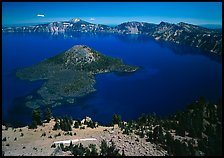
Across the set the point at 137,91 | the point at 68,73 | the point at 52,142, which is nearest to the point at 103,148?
the point at 52,142

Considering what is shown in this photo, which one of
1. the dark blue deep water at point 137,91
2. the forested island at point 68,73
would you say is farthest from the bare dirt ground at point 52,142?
the forested island at point 68,73

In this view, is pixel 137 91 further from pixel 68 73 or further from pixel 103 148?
pixel 103 148

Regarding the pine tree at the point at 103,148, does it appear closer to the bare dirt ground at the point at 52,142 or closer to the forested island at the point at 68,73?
the bare dirt ground at the point at 52,142

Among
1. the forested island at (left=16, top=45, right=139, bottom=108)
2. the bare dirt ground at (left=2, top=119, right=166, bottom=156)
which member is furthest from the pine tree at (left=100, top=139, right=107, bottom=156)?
the forested island at (left=16, top=45, right=139, bottom=108)

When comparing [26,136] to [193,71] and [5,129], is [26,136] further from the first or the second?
[193,71]

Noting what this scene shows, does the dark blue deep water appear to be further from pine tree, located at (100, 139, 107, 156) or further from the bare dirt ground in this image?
pine tree, located at (100, 139, 107, 156)

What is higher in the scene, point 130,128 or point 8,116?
point 130,128

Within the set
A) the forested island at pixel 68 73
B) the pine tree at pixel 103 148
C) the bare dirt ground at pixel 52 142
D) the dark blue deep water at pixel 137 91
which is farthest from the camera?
the forested island at pixel 68 73

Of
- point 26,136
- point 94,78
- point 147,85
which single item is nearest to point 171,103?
point 147,85
